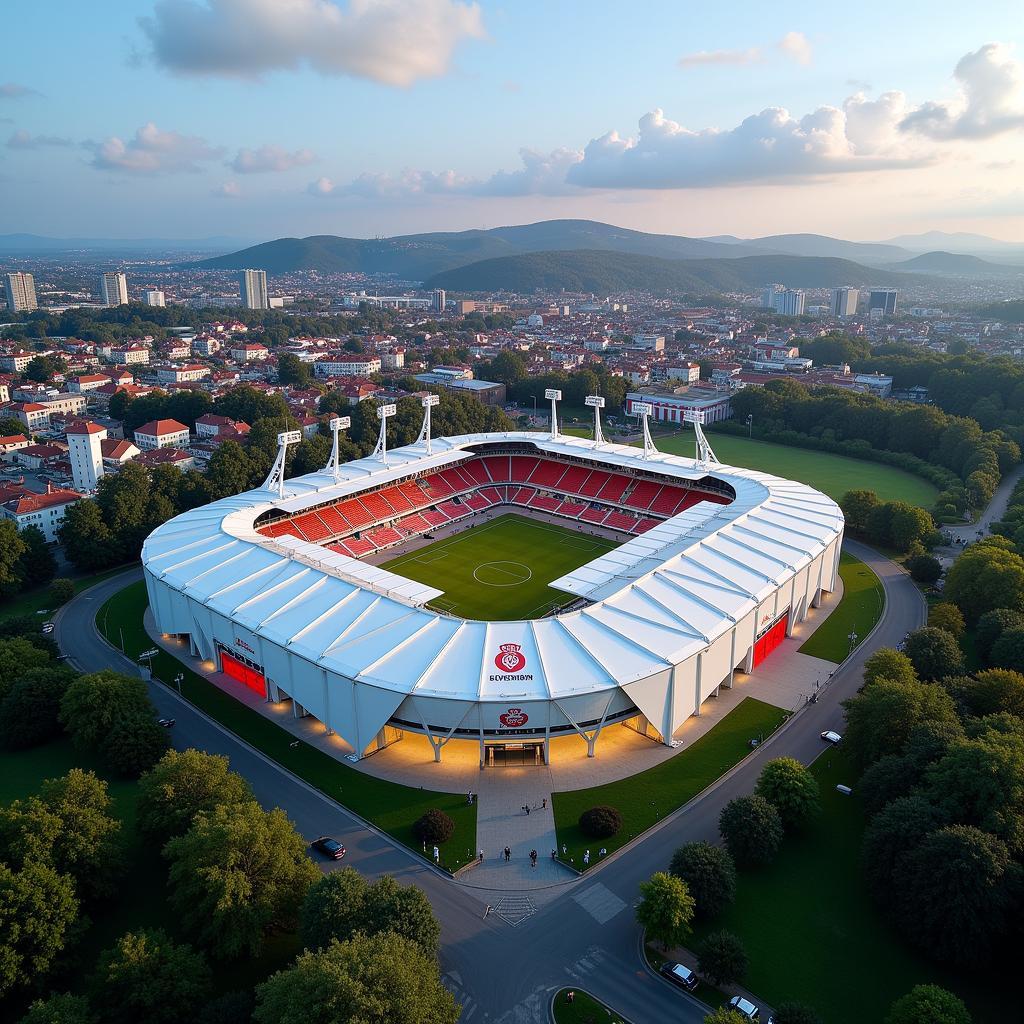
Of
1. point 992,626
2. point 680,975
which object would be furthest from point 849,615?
point 680,975

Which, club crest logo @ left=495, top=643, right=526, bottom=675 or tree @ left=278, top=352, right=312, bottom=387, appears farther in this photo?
tree @ left=278, top=352, right=312, bottom=387

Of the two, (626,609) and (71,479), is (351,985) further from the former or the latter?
(71,479)

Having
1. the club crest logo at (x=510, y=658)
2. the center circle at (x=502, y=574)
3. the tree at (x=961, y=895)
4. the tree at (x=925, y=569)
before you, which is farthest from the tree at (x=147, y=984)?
the tree at (x=925, y=569)

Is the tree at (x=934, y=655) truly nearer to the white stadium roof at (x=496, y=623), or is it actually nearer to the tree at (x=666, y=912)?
the white stadium roof at (x=496, y=623)

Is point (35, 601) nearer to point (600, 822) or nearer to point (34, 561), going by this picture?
point (34, 561)

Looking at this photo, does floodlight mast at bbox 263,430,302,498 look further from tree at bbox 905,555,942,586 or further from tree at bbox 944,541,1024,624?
tree at bbox 944,541,1024,624

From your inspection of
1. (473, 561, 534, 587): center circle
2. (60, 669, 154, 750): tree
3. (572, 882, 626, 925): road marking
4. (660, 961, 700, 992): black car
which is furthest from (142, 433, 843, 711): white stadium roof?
(660, 961, 700, 992): black car
